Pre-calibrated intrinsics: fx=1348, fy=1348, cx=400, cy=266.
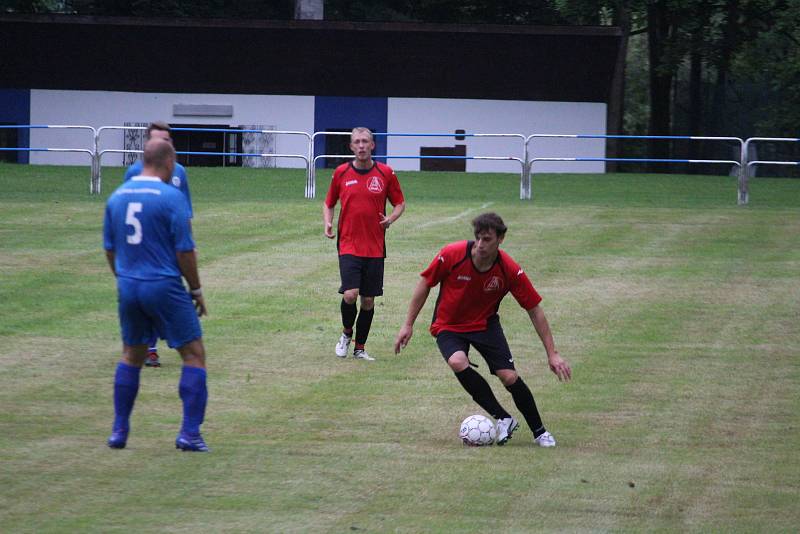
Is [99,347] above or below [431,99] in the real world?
below

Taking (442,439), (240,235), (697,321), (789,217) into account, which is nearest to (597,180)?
(789,217)

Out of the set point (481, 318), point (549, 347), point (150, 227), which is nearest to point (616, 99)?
point (481, 318)

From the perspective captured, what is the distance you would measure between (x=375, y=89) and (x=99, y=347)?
108 feet

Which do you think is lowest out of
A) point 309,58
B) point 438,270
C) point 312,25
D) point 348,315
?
point 348,315

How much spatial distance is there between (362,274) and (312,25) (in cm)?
3128

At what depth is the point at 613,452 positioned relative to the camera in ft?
28.5

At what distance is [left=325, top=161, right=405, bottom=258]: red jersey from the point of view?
40.2ft

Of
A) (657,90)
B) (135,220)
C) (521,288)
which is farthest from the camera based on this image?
(657,90)

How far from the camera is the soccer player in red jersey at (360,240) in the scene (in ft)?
40.1

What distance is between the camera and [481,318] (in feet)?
29.5

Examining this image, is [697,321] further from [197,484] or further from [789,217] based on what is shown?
[789,217]

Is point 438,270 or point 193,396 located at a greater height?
point 438,270

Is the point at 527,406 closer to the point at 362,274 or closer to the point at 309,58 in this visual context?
the point at 362,274

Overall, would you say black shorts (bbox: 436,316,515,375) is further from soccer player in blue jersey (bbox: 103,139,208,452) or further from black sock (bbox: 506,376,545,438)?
soccer player in blue jersey (bbox: 103,139,208,452)
